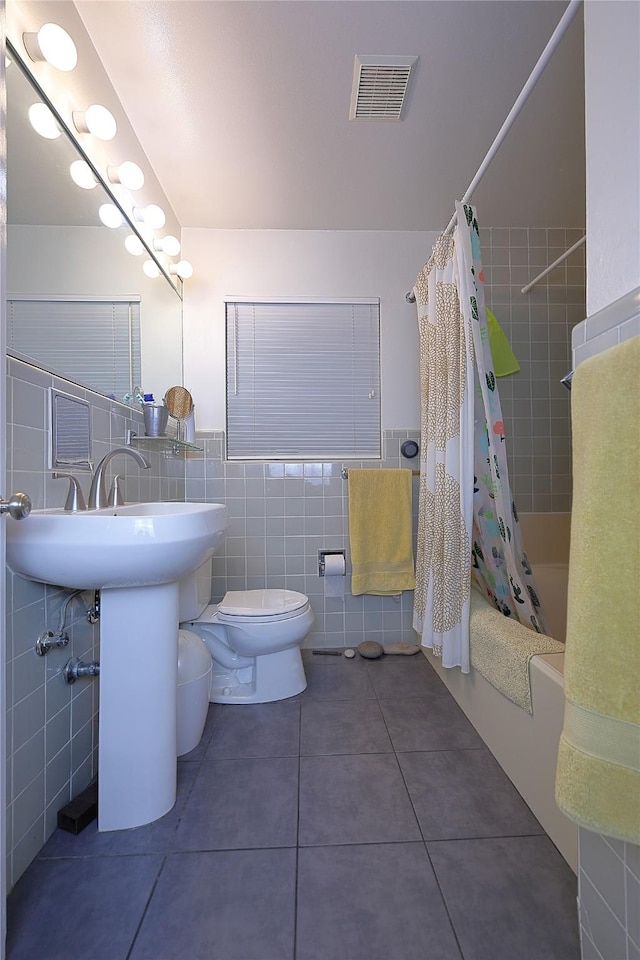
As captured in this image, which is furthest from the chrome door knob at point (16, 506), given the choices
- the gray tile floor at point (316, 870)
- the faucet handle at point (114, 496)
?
the gray tile floor at point (316, 870)

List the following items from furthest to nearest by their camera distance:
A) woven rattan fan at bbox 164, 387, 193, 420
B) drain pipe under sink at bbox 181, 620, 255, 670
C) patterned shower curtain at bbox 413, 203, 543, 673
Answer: woven rattan fan at bbox 164, 387, 193, 420 < drain pipe under sink at bbox 181, 620, 255, 670 < patterned shower curtain at bbox 413, 203, 543, 673

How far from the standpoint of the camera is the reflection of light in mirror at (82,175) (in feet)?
4.39

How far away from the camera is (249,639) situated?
1.74m

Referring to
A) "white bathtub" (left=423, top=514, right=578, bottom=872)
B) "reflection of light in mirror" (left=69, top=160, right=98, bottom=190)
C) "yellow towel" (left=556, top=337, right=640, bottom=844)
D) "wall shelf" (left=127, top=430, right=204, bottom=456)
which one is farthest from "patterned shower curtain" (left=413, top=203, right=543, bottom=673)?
"reflection of light in mirror" (left=69, top=160, right=98, bottom=190)

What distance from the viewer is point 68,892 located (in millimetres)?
959

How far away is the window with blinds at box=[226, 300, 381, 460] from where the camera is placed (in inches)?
94.4

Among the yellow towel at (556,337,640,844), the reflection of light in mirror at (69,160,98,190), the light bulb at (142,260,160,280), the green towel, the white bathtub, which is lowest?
the white bathtub

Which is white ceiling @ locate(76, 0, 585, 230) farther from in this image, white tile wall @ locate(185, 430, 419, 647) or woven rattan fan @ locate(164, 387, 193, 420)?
white tile wall @ locate(185, 430, 419, 647)

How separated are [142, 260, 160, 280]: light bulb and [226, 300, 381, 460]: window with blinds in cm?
48

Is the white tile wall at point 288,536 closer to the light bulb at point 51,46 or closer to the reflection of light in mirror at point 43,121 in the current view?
the reflection of light in mirror at point 43,121

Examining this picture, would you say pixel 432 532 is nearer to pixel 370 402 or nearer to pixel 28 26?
pixel 370 402

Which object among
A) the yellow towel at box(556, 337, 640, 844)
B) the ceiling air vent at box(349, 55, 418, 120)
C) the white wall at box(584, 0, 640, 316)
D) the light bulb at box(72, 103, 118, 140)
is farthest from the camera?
the ceiling air vent at box(349, 55, 418, 120)

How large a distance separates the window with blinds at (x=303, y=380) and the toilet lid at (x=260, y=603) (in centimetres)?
76

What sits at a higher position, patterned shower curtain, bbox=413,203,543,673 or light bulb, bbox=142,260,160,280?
light bulb, bbox=142,260,160,280
